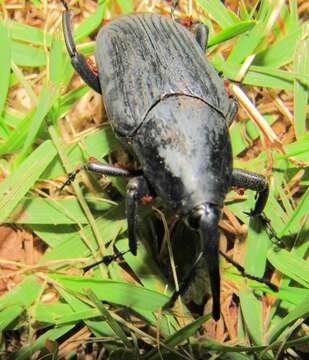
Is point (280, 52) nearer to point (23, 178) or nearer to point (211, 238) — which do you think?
point (211, 238)

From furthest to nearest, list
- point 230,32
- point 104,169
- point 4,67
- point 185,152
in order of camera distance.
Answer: point 230,32 < point 4,67 < point 104,169 < point 185,152

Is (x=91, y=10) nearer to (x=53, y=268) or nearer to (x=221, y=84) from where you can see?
(x=221, y=84)

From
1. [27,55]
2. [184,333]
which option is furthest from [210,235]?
[27,55]

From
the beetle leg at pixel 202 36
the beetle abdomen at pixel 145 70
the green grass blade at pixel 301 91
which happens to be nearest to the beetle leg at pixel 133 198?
the beetle abdomen at pixel 145 70

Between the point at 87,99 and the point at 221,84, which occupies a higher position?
the point at 221,84

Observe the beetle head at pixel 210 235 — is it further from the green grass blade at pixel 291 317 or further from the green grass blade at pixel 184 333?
the green grass blade at pixel 291 317

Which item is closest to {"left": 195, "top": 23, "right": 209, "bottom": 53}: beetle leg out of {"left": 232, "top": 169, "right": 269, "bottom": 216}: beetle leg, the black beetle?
the black beetle

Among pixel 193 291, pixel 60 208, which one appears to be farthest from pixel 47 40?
pixel 193 291
